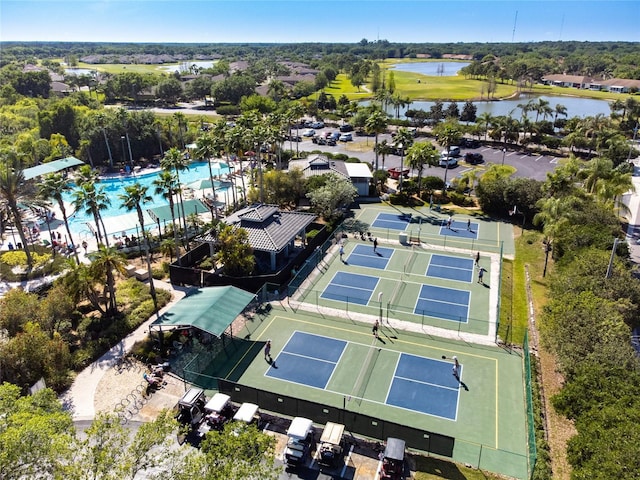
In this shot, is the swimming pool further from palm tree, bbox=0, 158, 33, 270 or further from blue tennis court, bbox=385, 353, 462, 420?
blue tennis court, bbox=385, 353, 462, 420

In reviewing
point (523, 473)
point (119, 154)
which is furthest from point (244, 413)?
point (119, 154)

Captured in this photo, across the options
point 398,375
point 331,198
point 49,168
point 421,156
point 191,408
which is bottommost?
point 398,375

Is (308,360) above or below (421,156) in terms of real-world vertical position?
below

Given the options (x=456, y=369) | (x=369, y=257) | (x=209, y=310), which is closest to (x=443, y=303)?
(x=456, y=369)

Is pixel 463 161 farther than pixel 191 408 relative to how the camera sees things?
Yes

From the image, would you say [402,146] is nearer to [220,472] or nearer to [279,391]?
[279,391]

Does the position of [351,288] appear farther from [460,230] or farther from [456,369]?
[460,230]

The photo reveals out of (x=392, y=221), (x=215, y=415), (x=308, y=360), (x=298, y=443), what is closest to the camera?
(x=298, y=443)
